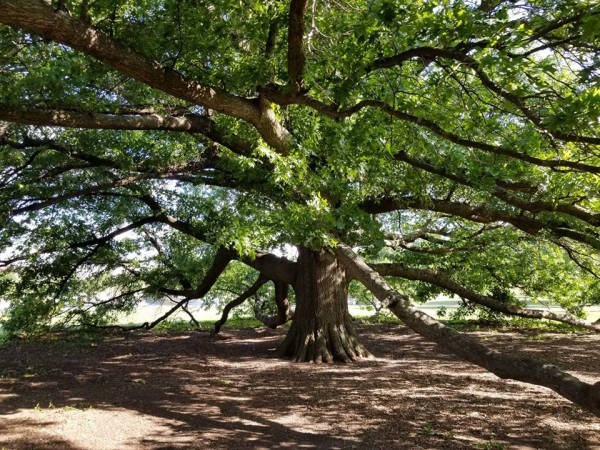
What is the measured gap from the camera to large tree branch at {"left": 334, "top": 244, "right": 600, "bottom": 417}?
3.62 m

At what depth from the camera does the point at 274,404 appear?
659cm

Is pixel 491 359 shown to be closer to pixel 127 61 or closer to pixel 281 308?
pixel 127 61

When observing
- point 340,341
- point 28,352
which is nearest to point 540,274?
point 340,341

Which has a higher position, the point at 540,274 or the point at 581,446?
the point at 540,274

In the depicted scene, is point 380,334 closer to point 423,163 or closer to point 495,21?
point 423,163

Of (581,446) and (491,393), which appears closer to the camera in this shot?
(581,446)

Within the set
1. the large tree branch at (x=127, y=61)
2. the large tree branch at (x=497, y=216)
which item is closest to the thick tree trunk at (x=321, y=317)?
the large tree branch at (x=497, y=216)

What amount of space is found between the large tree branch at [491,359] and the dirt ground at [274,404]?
1073 mm

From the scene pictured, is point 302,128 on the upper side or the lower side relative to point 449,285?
upper

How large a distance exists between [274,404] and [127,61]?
4612 mm

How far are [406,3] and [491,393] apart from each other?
545 cm

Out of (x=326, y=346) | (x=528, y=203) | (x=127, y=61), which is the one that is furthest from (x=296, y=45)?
(x=326, y=346)

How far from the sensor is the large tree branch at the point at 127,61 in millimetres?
4125

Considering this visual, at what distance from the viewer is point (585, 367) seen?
902 cm
